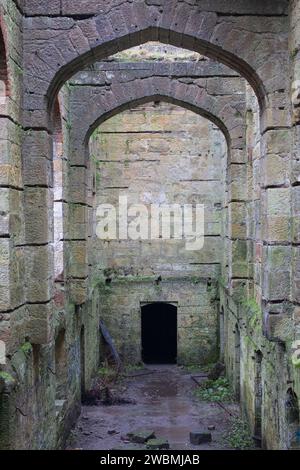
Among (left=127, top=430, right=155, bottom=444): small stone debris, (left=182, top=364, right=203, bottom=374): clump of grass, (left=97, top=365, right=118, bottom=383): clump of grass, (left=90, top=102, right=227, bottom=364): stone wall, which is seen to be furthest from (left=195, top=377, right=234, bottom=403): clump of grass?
(left=127, top=430, right=155, bottom=444): small stone debris

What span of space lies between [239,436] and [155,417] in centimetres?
179

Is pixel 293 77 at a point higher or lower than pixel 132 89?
lower

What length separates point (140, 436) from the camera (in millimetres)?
8883

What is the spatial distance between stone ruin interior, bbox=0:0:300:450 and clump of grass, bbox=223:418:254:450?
0.16 metres

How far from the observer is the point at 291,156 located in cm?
568

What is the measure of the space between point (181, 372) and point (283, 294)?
7676 millimetres

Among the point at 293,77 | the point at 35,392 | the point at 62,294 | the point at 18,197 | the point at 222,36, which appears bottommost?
the point at 35,392

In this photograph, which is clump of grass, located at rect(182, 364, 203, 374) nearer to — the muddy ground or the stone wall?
the stone wall

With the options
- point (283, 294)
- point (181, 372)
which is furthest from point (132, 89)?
point (181, 372)

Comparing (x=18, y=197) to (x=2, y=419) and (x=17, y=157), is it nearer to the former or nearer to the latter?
(x=17, y=157)

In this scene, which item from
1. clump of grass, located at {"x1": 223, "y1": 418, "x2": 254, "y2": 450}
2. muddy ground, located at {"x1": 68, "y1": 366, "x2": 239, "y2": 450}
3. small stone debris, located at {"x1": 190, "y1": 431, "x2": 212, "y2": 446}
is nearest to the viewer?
clump of grass, located at {"x1": 223, "y1": 418, "x2": 254, "y2": 450}

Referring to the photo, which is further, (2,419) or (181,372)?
(181,372)

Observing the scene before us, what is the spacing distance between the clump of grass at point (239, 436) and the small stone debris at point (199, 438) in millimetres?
273

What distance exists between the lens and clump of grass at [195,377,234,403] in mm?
10898
